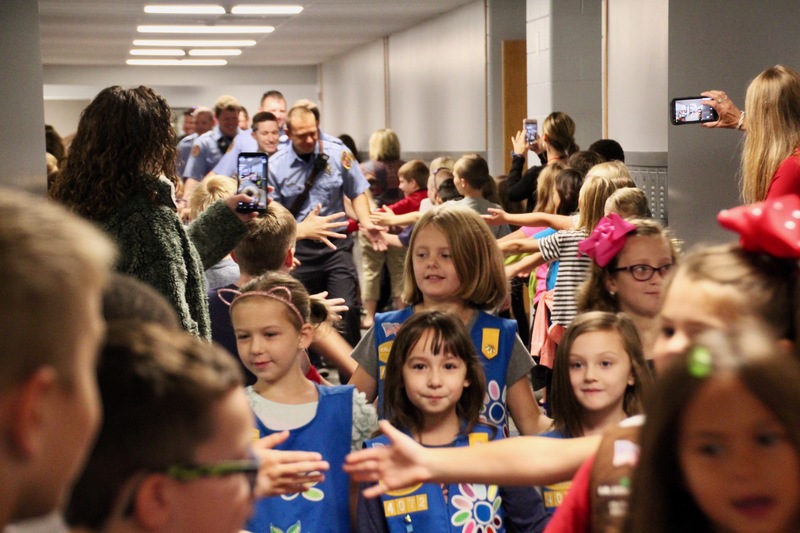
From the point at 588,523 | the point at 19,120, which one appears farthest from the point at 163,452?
the point at 19,120

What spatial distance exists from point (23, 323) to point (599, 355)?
2.10 m

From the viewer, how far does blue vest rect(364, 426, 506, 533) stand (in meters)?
2.60

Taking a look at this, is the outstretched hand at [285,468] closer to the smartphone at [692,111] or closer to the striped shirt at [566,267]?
the striped shirt at [566,267]

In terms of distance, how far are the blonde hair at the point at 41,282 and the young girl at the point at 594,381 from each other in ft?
6.45

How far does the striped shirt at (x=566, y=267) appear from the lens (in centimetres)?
439

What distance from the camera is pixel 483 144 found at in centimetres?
1077

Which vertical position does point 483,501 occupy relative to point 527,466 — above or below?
below

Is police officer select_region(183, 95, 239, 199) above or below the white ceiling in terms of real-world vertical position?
below

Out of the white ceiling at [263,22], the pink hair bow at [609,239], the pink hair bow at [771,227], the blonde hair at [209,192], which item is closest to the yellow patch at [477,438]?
the pink hair bow at [609,239]

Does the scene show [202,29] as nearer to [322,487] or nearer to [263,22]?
[263,22]

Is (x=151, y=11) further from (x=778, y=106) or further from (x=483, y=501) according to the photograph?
(x=483, y=501)

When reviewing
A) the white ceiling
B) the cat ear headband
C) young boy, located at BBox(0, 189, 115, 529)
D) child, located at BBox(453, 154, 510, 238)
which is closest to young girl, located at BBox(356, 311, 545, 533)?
the cat ear headband

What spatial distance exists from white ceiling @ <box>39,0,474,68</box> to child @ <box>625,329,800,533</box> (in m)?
9.42

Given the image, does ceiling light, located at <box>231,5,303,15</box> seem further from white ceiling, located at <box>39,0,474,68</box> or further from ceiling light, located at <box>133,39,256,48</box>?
ceiling light, located at <box>133,39,256,48</box>
